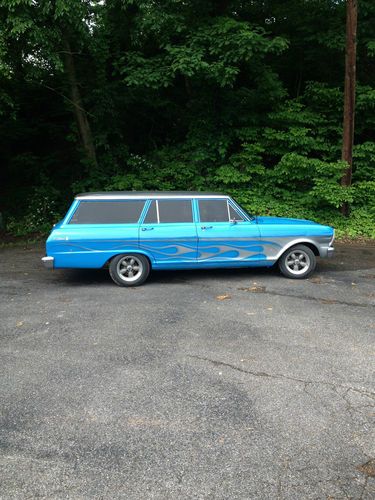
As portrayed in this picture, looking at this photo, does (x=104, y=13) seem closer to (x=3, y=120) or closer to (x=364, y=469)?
(x=3, y=120)

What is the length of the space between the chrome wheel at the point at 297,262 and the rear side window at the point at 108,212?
284 cm

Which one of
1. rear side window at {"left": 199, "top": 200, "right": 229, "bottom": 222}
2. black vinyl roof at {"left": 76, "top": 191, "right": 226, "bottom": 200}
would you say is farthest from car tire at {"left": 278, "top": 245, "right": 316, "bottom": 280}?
black vinyl roof at {"left": 76, "top": 191, "right": 226, "bottom": 200}

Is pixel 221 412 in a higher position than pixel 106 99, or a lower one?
lower

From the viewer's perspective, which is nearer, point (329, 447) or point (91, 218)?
point (329, 447)

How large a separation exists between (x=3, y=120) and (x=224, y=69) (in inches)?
378

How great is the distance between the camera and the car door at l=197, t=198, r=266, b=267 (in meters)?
7.26

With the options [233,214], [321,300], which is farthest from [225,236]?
[321,300]

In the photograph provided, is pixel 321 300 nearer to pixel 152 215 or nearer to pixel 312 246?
pixel 312 246

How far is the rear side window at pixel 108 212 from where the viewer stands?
705cm

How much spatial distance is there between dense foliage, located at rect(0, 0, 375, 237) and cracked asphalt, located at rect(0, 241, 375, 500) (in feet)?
22.7

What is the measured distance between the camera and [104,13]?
36.2ft

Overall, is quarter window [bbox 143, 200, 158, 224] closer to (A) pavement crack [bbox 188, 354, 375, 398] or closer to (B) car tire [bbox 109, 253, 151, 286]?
(B) car tire [bbox 109, 253, 151, 286]

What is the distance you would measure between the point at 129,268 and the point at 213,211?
5.94ft

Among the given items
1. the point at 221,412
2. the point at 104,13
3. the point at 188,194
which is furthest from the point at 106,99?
the point at 221,412
